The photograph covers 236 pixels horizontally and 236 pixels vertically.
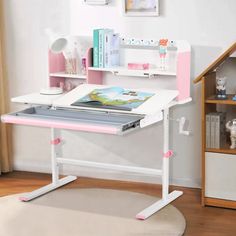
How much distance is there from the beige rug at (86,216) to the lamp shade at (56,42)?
0.99 m

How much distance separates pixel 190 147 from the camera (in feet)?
14.3

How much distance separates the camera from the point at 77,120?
12.0 ft

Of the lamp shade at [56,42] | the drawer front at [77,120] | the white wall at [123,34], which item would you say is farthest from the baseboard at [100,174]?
the lamp shade at [56,42]

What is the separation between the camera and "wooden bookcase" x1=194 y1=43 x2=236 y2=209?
3857 mm

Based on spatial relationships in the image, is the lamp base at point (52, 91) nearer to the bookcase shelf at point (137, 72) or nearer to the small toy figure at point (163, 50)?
the bookcase shelf at point (137, 72)

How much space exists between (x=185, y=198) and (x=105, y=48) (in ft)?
3.82

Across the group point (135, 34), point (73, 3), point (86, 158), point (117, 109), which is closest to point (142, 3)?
point (135, 34)

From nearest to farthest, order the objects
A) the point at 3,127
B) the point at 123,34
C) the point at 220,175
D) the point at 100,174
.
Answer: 1. the point at 220,175
2. the point at 123,34
3. the point at 100,174
4. the point at 3,127

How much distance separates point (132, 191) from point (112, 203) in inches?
13.0

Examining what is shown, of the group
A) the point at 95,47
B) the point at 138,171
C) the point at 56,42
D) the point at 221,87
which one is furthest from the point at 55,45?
the point at 221,87

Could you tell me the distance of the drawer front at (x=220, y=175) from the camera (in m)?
3.87

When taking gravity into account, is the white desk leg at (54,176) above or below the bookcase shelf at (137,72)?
below

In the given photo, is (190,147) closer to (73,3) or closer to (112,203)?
(112,203)

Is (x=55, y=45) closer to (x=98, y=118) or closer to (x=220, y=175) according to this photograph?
(x=98, y=118)
